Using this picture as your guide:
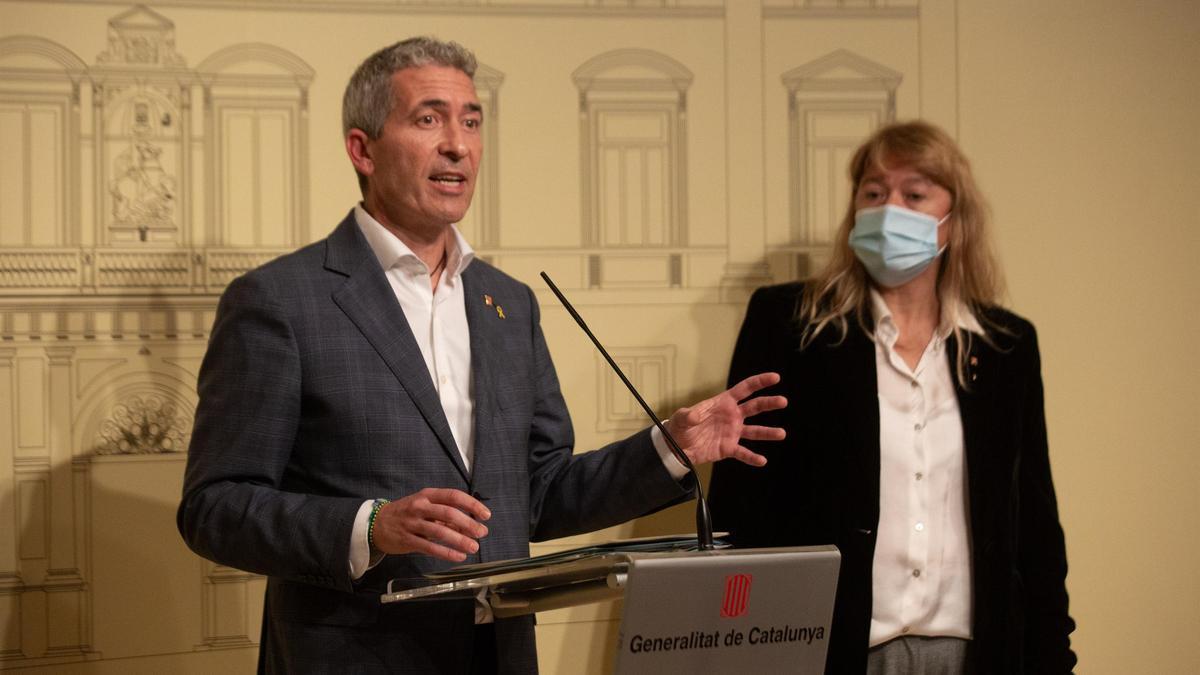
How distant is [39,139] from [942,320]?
2.29 m

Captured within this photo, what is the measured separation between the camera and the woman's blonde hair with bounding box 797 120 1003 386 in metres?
3.03

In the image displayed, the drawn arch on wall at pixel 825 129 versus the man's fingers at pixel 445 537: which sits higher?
the drawn arch on wall at pixel 825 129

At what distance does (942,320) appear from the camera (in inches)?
119

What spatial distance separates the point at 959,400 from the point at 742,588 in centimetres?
134

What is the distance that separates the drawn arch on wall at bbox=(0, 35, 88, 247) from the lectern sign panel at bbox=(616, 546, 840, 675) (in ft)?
6.68

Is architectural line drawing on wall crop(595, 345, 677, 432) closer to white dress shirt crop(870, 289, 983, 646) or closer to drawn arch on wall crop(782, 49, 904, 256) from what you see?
drawn arch on wall crop(782, 49, 904, 256)

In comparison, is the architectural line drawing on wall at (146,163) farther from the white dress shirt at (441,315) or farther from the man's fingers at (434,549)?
the man's fingers at (434,549)

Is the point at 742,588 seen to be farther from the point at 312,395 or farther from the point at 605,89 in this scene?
the point at 605,89

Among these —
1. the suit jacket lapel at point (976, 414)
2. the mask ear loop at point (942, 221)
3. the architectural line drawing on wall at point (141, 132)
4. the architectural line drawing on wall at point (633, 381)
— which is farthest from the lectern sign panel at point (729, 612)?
the architectural line drawing on wall at point (141, 132)

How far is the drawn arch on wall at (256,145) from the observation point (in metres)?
3.14

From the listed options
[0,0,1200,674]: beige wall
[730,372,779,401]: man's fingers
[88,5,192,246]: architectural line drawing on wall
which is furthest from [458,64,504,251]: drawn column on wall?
[730,372,779,401]: man's fingers

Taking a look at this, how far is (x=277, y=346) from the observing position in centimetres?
219

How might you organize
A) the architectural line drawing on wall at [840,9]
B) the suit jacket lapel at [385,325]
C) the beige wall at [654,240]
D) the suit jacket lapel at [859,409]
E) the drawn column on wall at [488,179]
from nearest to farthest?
the suit jacket lapel at [385,325] → the suit jacket lapel at [859,409] → the beige wall at [654,240] → the drawn column on wall at [488,179] → the architectural line drawing on wall at [840,9]

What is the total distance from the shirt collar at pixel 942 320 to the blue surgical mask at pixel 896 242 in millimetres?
68
